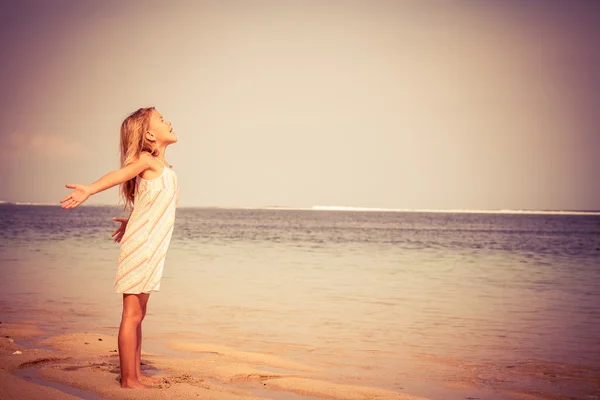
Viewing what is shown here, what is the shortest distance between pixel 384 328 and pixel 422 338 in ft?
2.31

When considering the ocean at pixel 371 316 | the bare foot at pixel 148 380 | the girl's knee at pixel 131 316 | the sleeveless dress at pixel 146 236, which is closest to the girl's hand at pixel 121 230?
the sleeveless dress at pixel 146 236

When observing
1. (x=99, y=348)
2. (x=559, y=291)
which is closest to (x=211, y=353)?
(x=99, y=348)

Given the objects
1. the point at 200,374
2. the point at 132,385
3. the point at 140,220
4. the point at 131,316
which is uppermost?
the point at 140,220

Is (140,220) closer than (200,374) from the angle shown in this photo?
Yes

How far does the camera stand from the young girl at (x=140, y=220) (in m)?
4.86

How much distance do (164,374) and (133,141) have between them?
1.86 meters

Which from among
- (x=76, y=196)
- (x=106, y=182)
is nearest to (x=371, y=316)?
(x=106, y=182)

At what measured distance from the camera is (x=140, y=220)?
4941 millimetres

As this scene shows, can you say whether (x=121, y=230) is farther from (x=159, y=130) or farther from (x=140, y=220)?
(x=159, y=130)

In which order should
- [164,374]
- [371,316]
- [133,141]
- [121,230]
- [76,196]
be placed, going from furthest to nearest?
1. [371,316]
2. [164,374]
3. [121,230]
4. [133,141]
5. [76,196]

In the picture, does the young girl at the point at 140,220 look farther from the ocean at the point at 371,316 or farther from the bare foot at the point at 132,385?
the ocean at the point at 371,316

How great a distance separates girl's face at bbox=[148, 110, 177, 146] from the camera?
5.08 metres

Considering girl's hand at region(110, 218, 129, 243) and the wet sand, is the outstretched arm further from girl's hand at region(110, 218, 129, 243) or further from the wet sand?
the wet sand

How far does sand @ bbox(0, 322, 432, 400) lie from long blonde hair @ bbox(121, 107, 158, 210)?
1295 millimetres
